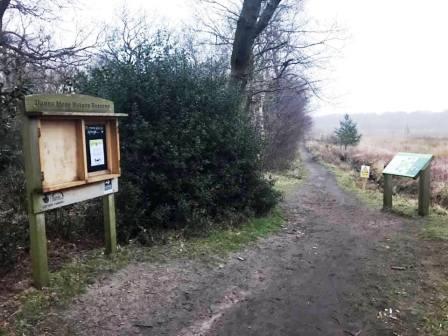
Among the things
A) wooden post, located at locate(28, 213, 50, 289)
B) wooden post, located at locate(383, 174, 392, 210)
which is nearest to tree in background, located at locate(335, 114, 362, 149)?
wooden post, located at locate(383, 174, 392, 210)

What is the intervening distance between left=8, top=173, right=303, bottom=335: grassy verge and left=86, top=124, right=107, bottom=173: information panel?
1130 millimetres

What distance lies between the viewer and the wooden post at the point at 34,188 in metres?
4.02

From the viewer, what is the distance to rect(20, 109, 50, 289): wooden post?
402 centimetres

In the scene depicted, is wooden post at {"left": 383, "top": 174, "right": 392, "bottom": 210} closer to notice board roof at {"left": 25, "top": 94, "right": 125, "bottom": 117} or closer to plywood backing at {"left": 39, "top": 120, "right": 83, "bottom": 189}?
notice board roof at {"left": 25, "top": 94, "right": 125, "bottom": 117}

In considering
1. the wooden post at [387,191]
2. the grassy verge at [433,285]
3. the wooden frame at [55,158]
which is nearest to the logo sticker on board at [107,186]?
the wooden frame at [55,158]

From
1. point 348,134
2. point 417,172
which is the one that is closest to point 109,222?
point 417,172

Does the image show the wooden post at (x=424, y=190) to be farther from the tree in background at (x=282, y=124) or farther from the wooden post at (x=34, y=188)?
the tree in background at (x=282, y=124)

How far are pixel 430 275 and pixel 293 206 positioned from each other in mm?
4945

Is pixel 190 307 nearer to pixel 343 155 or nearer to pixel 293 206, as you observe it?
pixel 293 206

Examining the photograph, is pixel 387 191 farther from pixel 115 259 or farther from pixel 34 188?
pixel 34 188

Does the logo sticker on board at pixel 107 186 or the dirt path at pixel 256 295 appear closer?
the dirt path at pixel 256 295

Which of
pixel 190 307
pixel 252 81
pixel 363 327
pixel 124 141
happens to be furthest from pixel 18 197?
pixel 252 81

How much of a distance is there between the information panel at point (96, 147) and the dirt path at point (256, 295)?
1.29 m

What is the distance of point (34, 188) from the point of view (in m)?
4.06
